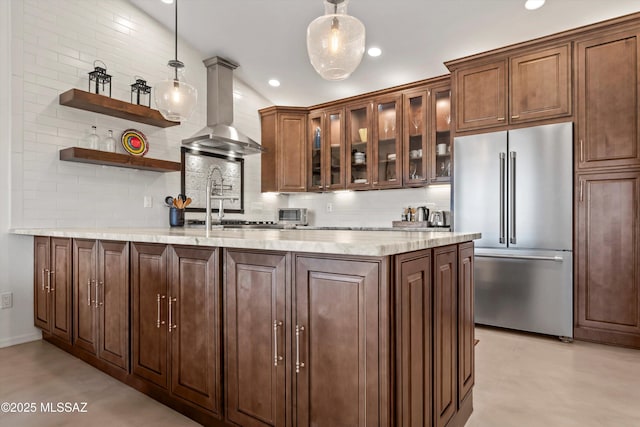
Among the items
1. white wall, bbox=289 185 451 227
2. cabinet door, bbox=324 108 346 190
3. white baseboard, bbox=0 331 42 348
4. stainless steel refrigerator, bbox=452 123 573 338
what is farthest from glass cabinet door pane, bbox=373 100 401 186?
white baseboard, bbox=0 331 42 348

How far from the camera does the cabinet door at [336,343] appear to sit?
1.18m

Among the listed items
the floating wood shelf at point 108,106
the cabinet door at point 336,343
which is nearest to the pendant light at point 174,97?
the floating wood shelf at point 108,106

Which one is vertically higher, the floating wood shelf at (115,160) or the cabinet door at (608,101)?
the cabinet door at (608,101)

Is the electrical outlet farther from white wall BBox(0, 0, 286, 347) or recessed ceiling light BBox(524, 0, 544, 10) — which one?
recessed ceiling light BBox(524, 0, 544, 10)

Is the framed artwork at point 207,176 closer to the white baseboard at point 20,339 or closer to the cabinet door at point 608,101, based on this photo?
the white baseboard at point 20,339

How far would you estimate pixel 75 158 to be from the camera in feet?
10.4

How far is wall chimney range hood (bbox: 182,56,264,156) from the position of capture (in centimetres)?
424

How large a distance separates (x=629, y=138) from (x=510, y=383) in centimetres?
213

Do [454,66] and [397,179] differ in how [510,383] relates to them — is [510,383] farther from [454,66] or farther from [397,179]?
[454,66]

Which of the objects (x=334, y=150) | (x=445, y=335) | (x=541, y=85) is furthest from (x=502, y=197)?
(x=334, y=150)

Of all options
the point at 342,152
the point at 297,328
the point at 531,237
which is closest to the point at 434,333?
the point at 297,328

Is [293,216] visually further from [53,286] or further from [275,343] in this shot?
[275,343]

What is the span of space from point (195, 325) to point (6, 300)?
242 centimetres

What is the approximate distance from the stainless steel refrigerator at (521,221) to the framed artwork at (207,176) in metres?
2.53
